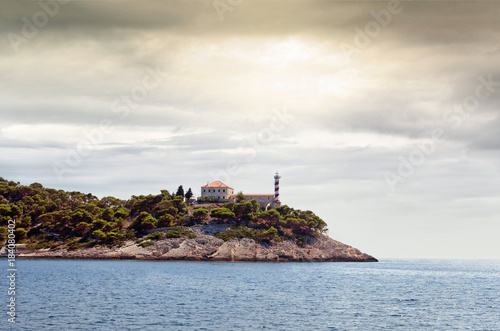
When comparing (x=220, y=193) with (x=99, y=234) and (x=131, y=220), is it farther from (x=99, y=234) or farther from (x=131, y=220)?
(x=99, y=234)

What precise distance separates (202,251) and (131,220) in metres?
35.9

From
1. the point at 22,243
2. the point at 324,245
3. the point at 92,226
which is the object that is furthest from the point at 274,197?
the point at 22,243

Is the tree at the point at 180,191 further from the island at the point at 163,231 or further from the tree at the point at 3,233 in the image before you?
the tree at the point at 3,233

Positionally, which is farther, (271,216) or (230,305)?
(271,216)

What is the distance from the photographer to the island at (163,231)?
14125cm

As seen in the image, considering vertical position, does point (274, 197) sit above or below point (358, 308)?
above

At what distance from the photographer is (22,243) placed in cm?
14362

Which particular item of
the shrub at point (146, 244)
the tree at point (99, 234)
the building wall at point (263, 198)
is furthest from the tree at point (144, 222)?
the building wall at point (263, 198)

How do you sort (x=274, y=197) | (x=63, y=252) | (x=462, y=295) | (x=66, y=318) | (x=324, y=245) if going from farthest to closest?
1. (x=274, y=197)
2. (x=324, y=245)
3. (x=63, y=252)
4. (x=462, y=295)
5. (x=66, y=318)

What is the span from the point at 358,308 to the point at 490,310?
18.9 metres

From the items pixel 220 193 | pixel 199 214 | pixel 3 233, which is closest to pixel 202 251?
pixel 199 214

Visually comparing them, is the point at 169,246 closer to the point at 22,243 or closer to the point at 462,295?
the point at 22,243

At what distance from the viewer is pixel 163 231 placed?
150 metres

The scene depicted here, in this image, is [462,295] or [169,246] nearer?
[462,295]
